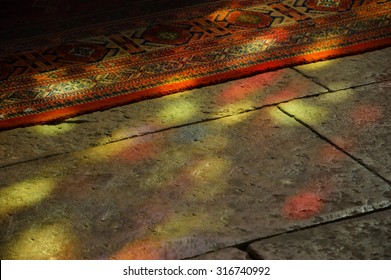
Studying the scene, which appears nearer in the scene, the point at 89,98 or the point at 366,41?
the point at 89,98

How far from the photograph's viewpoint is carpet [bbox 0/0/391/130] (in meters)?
2.80

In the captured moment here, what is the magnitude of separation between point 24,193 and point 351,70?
1.27m

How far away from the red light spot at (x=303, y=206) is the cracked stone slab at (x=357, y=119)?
219mm

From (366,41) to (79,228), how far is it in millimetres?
1544

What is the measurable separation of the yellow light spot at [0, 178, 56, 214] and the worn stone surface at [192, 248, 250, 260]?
1.84ft

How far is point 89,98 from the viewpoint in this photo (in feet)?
9.07

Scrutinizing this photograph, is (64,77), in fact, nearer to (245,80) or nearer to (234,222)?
(245,80)

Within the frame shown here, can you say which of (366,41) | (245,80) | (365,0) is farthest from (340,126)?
(365,0)

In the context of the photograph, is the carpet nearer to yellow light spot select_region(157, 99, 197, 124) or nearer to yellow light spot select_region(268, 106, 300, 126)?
yellow light spot select_region(157, 99, 197, 124)

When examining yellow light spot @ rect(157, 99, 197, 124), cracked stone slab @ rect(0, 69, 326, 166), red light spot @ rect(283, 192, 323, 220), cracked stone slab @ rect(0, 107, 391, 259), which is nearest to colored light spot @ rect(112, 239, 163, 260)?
cracked stone slab @ rect(0, 107, 391, 259)

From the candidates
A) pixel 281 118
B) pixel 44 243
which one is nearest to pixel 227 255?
pixel 44 243

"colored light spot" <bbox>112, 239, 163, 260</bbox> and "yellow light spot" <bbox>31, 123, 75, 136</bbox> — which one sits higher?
"colored light spot" <bbox>112, 239, 163, 260</bbox>

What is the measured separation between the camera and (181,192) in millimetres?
2104

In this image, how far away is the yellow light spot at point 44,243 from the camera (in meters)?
1.87
